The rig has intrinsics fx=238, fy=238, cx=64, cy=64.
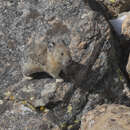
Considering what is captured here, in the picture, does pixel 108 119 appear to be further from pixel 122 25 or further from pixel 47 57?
pixel 122 25

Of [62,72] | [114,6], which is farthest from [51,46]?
[114,6]

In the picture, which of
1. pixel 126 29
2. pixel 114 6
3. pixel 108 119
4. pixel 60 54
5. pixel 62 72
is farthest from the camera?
pixel 114 6

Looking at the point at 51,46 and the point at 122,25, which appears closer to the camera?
the point at 51,46

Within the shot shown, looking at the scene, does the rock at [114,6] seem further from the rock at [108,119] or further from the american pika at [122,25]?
the rock at [108,119]

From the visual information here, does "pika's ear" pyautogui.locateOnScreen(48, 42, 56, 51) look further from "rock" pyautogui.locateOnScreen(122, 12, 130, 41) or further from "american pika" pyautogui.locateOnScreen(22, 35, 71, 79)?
"rock" pyautogui.locateOnScreen(122, 12, 130, 41)

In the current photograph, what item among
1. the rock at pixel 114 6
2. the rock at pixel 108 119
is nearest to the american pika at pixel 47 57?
the rock at pixel 108 119

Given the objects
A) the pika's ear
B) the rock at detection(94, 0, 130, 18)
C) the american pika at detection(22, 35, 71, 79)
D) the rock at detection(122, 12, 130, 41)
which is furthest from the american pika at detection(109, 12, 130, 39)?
the pika's ear

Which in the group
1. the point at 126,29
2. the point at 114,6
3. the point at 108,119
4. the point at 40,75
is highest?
the point at 114,6
